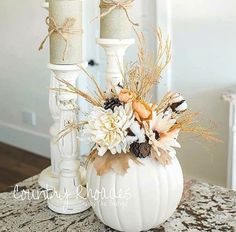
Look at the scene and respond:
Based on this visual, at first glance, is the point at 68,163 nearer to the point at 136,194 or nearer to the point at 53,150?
the point at 53,150

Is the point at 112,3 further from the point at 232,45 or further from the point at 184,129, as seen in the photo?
the point at 232,45

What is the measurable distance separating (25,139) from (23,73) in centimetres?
64

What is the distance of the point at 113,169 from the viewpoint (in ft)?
3.66

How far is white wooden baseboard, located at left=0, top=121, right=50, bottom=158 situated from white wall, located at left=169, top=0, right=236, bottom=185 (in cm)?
151

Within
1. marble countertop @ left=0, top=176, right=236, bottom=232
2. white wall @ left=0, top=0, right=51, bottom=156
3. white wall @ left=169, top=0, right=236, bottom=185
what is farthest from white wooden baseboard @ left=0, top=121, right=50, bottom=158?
marble countertop @ left=0, top=176, right=236, bottom=232

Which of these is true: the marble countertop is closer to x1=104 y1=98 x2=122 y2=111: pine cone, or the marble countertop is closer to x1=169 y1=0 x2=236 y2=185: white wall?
x1=104 y1=98 x2=122 y2=111: pine cone

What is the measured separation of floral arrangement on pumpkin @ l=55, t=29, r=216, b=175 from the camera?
109 cm

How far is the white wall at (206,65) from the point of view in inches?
102

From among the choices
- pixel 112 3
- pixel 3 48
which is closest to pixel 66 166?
pixel 112 3

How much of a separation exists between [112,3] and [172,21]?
5.08 feet

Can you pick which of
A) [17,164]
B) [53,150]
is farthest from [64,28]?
[17,164]

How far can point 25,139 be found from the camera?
162 inches

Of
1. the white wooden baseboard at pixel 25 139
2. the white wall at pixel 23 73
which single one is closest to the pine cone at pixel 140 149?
the white wall at pixel 23 73

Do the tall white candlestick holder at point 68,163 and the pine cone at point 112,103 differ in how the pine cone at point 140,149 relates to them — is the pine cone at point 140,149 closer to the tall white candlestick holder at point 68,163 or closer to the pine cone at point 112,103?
the pine cone at point 112,103
